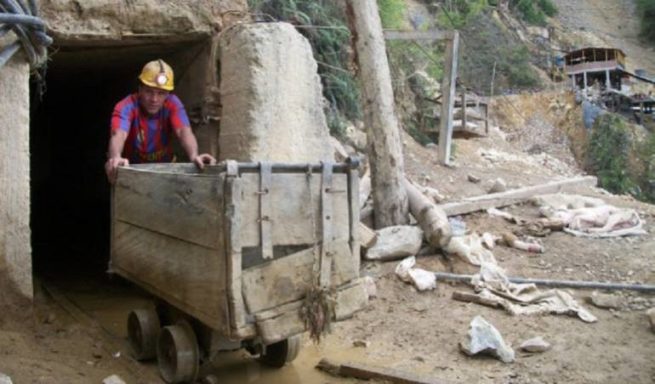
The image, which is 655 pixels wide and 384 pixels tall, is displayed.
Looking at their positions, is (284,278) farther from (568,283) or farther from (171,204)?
(568,283)

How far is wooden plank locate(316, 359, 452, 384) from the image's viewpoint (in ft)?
12.1

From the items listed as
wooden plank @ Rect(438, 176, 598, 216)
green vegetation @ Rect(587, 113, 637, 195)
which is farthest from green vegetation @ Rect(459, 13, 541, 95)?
wooden plank @ Rect(438, 176, 598, 216)

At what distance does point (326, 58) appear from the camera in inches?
357

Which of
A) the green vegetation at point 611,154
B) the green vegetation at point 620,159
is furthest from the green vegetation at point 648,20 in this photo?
the green vegetation at point 611,154

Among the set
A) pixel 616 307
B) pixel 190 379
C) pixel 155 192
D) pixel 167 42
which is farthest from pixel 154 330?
pixel 616 307

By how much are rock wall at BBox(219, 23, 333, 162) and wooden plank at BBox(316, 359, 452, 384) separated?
6.10 ft

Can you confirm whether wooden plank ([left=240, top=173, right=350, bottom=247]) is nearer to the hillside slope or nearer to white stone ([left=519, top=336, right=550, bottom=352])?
white stone ([left=519, top=336, right=550, bottom=352])

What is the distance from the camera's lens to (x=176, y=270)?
3.30 metres

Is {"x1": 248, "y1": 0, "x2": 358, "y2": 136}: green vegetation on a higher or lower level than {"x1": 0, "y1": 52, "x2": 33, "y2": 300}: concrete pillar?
higher

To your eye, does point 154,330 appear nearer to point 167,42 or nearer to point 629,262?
point 167,42

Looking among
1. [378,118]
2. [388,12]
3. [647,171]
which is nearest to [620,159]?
[647,171]

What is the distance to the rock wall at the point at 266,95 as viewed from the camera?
195 inches

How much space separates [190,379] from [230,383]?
1.21 feet

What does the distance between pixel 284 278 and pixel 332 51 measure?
21.3ft
